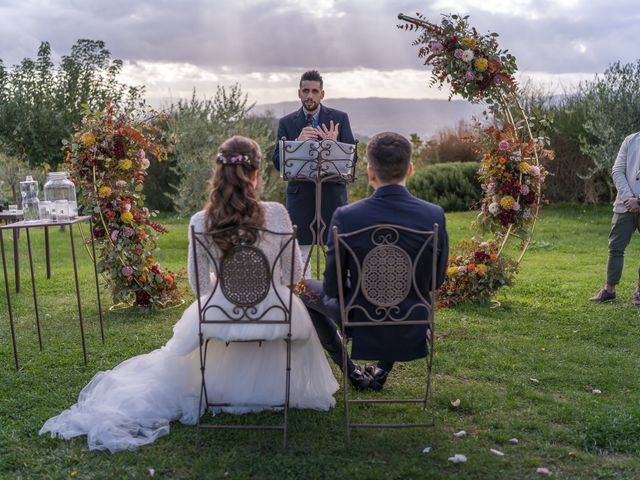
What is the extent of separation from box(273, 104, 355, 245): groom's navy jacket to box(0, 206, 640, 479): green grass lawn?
4.54ft

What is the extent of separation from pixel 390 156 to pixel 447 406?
1562 mm

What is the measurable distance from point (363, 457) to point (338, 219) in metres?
1.18

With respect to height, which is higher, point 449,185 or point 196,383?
point 449,185

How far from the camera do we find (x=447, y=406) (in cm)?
Answer: 411

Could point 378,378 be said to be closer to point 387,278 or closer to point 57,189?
point 387,278

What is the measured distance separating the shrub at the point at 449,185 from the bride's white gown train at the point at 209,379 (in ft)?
40.4

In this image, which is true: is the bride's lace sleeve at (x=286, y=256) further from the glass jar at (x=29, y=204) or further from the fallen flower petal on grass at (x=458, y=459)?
the glass jar at (x=29, y=204)

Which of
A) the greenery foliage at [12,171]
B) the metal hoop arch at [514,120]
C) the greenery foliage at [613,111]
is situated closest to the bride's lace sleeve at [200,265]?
the metal hoop arch at [514,120]

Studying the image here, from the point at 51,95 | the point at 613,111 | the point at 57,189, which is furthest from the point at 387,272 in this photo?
the point at 51,95

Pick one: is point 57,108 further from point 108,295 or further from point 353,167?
point 353,167

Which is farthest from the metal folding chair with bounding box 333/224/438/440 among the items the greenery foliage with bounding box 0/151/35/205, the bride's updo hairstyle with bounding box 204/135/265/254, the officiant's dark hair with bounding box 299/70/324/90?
the greenery foliage with bounding box 0/151/35/205

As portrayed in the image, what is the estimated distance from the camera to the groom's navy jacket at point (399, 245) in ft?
11.5

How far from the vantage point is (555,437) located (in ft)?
12.1

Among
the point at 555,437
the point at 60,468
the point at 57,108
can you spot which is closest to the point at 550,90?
the point at 57,108
